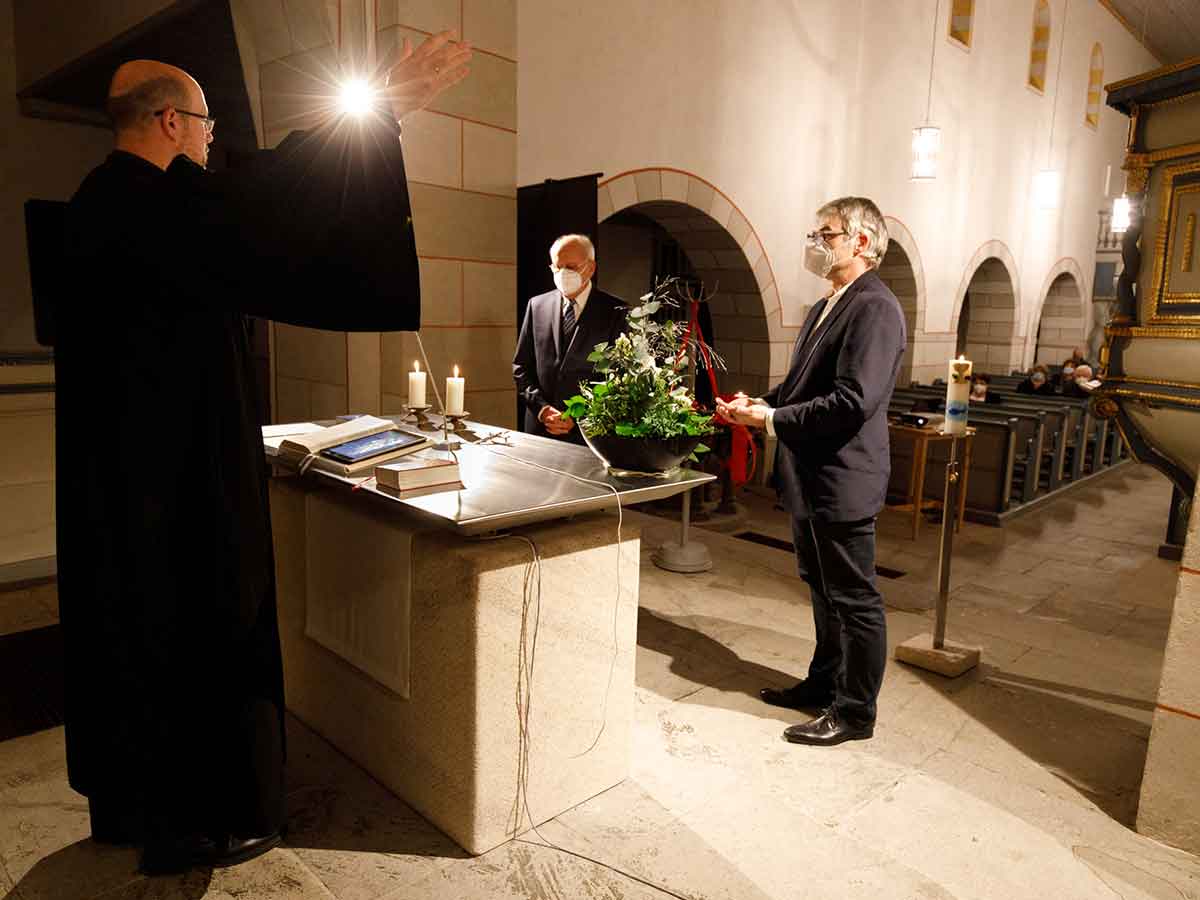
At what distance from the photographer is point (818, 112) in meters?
7.20

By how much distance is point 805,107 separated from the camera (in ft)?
23.1

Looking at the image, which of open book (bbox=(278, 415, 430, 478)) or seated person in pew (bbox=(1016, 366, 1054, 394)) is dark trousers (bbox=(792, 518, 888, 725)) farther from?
seated person in pew (bbox=(1016, 366, 1054, 394))

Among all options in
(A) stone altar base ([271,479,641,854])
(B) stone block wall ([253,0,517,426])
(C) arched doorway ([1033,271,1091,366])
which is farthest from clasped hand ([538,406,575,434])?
(C) arched doorway ([1033,271,1091,366])

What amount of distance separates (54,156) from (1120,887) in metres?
5.95

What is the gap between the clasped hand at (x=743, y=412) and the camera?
269 centimetres

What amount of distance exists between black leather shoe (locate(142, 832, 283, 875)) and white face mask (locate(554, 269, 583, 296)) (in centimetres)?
245

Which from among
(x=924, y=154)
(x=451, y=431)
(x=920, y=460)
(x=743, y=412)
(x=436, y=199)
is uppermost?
(x=924, y=154)

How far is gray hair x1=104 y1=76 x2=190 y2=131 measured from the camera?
1.78 m

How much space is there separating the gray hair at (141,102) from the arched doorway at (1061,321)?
13761 millimetres

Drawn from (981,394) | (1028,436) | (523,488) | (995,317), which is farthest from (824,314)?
(995,317)

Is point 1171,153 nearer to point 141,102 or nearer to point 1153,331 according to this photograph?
point 1153,331

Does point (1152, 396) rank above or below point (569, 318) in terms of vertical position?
below

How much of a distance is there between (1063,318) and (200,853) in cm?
1456

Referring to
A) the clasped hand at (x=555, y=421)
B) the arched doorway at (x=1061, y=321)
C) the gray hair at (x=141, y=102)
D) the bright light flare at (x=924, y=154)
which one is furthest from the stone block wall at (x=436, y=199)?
the arched doorway at (x=1061, y=321)
